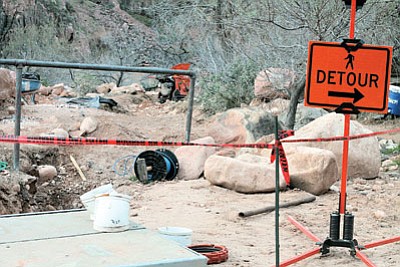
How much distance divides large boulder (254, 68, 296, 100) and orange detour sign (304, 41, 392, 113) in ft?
23.2

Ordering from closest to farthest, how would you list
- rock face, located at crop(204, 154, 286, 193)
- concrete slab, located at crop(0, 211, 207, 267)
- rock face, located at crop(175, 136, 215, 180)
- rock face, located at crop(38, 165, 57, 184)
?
concrete slab, located at crop(0, 211, 207, 267) < rock face, located at crop(204, 154, 286, 193) < rock face, located at crop(175, 136, 215, 180) < rock face, located at crop(38, 165, 57, 184)

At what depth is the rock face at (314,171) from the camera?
7.38 meters

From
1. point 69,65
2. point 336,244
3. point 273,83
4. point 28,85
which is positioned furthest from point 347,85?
point 28,85

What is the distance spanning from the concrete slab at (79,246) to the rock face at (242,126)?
6.35 metres

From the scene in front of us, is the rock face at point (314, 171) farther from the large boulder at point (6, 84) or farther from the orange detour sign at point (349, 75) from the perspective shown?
the large boulder at point (6, 84)

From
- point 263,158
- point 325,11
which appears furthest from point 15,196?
point 325,11

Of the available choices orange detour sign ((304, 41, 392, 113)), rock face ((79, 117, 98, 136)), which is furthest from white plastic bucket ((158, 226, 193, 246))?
rock face ((79, 117, 98, 136))

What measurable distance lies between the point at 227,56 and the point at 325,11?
562 cm

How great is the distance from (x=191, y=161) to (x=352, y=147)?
183 cm

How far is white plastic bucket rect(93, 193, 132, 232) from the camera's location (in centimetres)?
434

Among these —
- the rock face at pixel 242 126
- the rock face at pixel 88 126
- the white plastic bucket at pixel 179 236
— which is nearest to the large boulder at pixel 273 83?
the rock face at pixel 242 126

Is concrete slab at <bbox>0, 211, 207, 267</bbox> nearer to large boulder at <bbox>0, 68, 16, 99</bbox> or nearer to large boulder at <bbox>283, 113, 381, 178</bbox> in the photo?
large boulder at <bbox>283, 113, 381, 178</bbox>

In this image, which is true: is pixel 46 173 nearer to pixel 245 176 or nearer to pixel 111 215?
pixel 245 176

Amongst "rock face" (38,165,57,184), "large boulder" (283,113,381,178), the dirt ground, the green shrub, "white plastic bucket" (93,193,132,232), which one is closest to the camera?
"white plastic bucket" (93,193,132,232)
